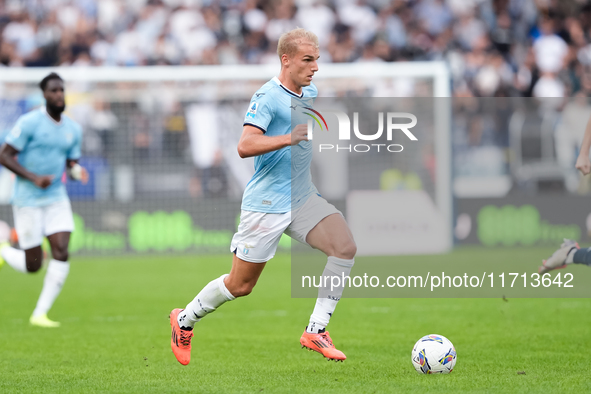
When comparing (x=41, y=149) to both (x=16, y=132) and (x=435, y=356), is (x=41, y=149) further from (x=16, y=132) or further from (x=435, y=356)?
(x=435, y=356)

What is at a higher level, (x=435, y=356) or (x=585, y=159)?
(x=585, y=159)

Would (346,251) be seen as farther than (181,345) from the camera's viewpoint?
No

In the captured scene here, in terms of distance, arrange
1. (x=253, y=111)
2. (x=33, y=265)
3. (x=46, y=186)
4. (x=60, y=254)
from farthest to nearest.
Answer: (x=33, y=265) → (x=60, y=254) → (x=46, y=186) → (x=253, y=111)

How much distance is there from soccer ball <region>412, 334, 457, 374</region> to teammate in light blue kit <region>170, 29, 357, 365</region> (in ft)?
2.01

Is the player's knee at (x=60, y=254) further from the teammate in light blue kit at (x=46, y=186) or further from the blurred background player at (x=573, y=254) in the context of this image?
the blurred background player at (x=573, y=254)

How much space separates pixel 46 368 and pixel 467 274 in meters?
7.96

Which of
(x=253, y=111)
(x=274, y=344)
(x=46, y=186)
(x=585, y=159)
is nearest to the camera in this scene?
(x=253, y=111)

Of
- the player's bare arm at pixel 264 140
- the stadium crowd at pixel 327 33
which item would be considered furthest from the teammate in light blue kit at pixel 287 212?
the stadium crowd at pixel 327 33

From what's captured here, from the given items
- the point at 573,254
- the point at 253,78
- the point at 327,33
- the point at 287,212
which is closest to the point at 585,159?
the point at 573,254

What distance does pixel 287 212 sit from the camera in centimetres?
652

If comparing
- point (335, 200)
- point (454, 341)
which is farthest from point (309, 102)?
point (335, 200)

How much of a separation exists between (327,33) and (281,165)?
15.5 metres

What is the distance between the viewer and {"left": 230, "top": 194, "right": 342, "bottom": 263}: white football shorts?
643 cm

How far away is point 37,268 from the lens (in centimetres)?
1020
